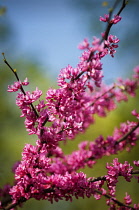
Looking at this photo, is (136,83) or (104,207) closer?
(136,83)

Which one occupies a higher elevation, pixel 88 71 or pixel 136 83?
pixel 136 83

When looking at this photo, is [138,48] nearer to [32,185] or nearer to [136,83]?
[136,83]

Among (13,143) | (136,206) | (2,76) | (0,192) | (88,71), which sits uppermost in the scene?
(2,76)

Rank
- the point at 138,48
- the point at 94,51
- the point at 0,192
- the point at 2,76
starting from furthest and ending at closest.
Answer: the point at 138,48 < the point at 2,76 < the point at 0,192 < the point at 94,51

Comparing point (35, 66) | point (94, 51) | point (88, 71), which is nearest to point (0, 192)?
point (88, 71)

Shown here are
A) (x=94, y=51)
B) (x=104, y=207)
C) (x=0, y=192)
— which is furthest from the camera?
(x=104, y=207)

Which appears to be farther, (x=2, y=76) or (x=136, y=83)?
(x=2, y=76)

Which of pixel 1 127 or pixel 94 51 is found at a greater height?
pixel 1 127

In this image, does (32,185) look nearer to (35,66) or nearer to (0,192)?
(0,192)

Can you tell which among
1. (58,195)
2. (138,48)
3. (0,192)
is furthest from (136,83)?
(138,48)
